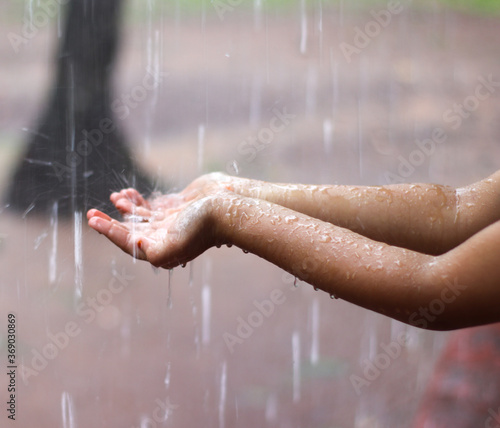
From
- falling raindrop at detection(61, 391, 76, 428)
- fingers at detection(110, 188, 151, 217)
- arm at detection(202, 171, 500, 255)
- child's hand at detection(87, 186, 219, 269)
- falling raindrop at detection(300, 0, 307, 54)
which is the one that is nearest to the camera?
child's hand at detection(87, 186, 219, 269)

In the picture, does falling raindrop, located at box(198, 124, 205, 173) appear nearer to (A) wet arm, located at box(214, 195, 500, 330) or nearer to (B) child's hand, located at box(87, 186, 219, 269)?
(B) child's hand, located at box(87, 186, 219, 269)

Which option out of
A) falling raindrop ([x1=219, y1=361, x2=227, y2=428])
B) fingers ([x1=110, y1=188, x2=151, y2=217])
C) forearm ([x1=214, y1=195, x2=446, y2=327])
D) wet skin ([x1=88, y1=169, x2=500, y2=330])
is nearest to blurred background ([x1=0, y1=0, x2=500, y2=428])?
falling raindrop ([x1=219, y1=361, x2=227, y2=428])

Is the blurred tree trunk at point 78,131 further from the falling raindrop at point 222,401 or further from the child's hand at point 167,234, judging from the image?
the child's hand at point 167,234

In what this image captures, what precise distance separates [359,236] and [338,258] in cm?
9

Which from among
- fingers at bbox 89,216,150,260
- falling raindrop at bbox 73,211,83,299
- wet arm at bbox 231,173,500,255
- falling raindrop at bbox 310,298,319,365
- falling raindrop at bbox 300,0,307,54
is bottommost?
falling raindrop at bbox 310,298,319,365

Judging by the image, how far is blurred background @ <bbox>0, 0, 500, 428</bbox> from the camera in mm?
3252

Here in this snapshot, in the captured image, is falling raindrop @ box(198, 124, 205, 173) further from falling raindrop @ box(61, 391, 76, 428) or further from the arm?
the arm

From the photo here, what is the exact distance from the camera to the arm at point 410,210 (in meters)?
1.50

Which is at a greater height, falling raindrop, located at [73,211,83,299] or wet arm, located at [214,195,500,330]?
wet arm, located at [214,195,500,330]

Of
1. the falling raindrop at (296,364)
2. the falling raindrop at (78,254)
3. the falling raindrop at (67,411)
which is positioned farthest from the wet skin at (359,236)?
the falling raindrop at (78,254)

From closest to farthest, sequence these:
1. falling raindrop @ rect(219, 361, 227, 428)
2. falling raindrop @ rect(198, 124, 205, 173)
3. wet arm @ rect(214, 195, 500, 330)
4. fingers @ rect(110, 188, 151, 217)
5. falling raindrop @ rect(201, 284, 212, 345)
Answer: wet arm @ rect(214, 195, 500, 330)
fingers @ rect(110, 188, 151, 217)
falling raindrop @ rect(219, 361, 227, 428)
falling raindrop @ rect(201, 284, 212, 345)
falling raindrop @ rect(198, 124, 205, 173)

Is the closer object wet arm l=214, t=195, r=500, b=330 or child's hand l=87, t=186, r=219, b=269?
wet arm l=214, t=195, r=500, b=330

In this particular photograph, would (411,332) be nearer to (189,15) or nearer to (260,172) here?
(260,172)

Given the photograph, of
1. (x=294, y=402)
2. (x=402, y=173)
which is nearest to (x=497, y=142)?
(x=402, y=173)
